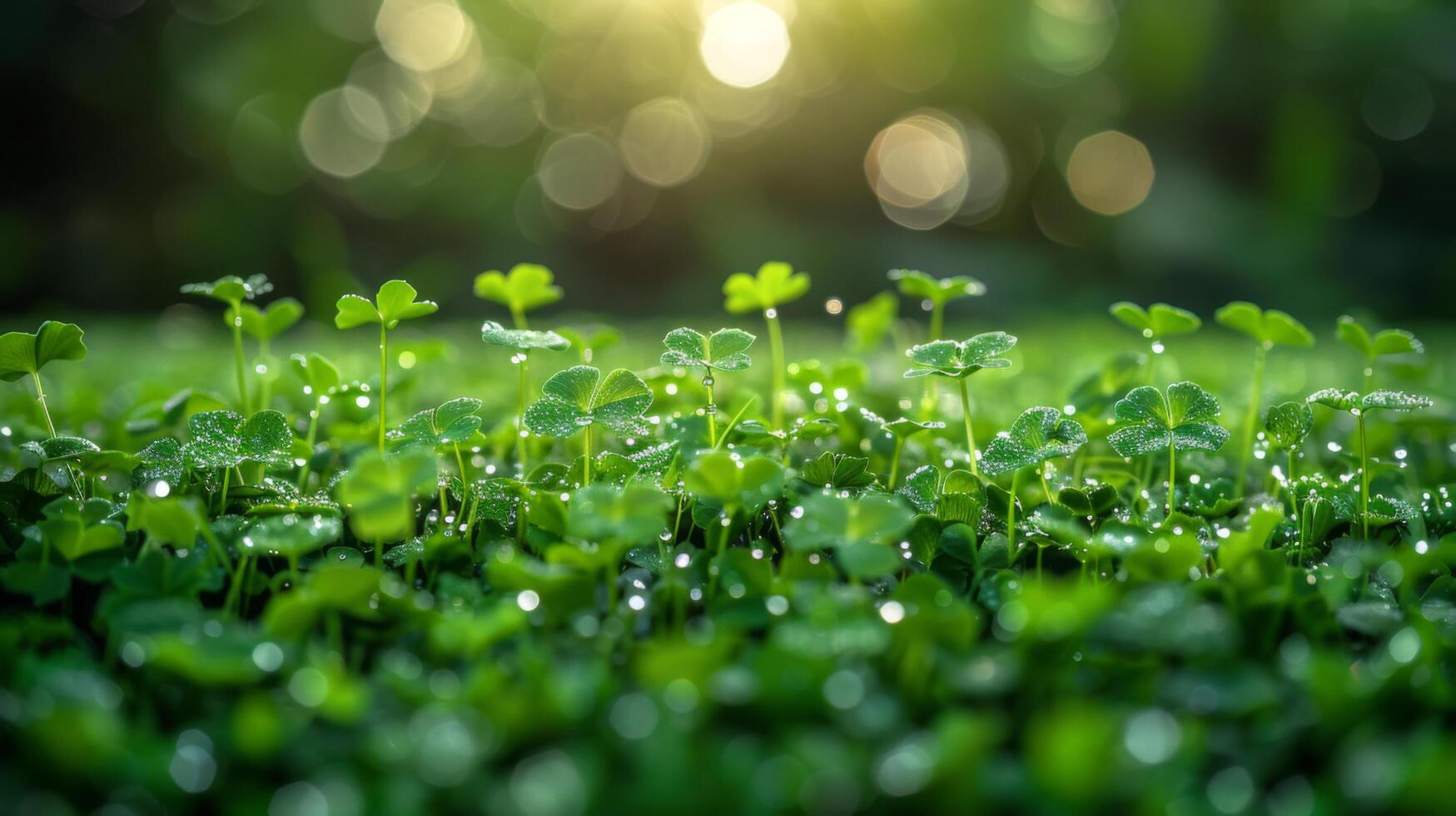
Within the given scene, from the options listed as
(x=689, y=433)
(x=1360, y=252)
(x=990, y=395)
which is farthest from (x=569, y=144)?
(x=689, y=433)

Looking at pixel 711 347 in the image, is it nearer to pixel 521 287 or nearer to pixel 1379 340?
pixel 521 287

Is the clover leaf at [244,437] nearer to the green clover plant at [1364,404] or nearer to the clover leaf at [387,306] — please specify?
the clover leaf at [387,306]

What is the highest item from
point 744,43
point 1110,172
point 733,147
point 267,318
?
point 744,43

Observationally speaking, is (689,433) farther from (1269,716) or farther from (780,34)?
(780,34)

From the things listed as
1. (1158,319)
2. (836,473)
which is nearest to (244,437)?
(836,473)

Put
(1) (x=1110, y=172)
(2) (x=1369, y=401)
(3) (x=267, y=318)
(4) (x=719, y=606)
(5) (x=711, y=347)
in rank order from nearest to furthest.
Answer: (4) (x=719, y=606) → (2) (x=1369, y=401) → (5) (x=711, y=347) → (3) (x=267, y=318) → (1) (x=1110, y=172)

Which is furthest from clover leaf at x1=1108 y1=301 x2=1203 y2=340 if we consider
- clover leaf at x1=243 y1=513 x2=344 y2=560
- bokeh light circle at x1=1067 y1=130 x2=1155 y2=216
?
bokeh light circle at x1=1067 y1=130 x2=1155 y2=216

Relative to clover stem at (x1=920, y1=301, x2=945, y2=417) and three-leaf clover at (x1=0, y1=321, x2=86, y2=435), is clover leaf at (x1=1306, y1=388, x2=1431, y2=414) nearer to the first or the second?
clover stem at (x1=920, y1=301, x2=945, y2=417)
